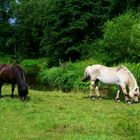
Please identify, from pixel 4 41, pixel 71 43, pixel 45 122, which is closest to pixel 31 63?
pixel 71 43

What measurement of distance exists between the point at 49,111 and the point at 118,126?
3.57 meters

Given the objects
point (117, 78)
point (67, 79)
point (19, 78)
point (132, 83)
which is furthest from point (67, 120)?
point (67, 79)

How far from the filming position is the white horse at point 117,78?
60.5ft

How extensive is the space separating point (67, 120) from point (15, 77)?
5.12m

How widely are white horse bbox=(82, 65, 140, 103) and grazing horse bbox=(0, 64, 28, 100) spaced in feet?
12.4

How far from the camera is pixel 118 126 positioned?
40.5ft

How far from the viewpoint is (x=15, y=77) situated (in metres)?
17.9

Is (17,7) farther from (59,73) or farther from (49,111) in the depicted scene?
(49,111)

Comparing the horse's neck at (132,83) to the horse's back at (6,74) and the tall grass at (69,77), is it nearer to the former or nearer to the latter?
the horse's back at (6,74)

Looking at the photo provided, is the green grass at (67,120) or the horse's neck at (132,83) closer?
the green grass at (67,120)

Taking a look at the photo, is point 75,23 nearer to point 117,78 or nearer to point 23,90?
point 117,78

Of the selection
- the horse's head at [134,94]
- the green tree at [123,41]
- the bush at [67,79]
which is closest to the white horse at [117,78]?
the horse's head at [134,94]

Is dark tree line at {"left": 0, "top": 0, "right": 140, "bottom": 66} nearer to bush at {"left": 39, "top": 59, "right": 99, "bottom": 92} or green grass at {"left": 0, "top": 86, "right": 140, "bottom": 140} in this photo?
bush at {"left": 39, "top": 59, "right": 99, "bottom": 92}

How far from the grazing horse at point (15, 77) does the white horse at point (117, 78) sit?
3.78 meters
